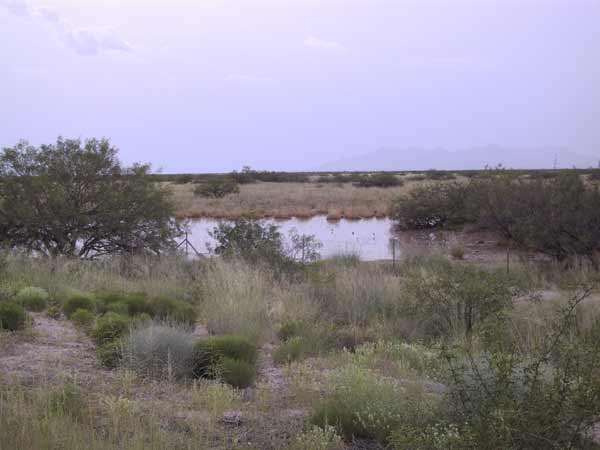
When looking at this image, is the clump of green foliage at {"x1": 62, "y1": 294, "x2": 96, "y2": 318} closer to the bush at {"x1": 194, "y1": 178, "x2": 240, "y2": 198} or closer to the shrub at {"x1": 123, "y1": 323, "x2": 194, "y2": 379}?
the shrub at {"x1": 123, "y1": 323, "x2": 194, "y2": 379}

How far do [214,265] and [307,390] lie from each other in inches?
281

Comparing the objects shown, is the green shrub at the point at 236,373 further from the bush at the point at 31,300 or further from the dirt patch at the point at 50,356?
the bush at the point at 31,300

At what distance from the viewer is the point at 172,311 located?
30.3 feet

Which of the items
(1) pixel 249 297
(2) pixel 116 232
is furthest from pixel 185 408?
(2) pixel 116 232

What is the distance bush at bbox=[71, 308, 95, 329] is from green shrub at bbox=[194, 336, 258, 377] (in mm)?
2215

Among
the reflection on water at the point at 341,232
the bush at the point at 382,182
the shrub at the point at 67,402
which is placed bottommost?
the reflection on water at the point at 341,232

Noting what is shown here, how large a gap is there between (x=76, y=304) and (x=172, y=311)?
4.79 ft

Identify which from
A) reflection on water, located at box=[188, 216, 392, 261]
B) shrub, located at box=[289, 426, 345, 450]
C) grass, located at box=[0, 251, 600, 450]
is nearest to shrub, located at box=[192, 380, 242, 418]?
grass, located at box=[0, 251, 600, 450]

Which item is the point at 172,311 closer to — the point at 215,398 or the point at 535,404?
the point at 215,398

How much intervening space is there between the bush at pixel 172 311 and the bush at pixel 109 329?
0.81 metres

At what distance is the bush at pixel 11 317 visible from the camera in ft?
26.4

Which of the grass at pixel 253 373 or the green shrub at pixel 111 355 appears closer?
the grass at pixel 253 373

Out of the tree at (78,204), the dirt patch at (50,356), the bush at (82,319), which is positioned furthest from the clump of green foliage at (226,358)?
the tree at (78,204)

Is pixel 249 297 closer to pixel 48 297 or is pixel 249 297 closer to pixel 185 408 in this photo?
pixel 48 297
